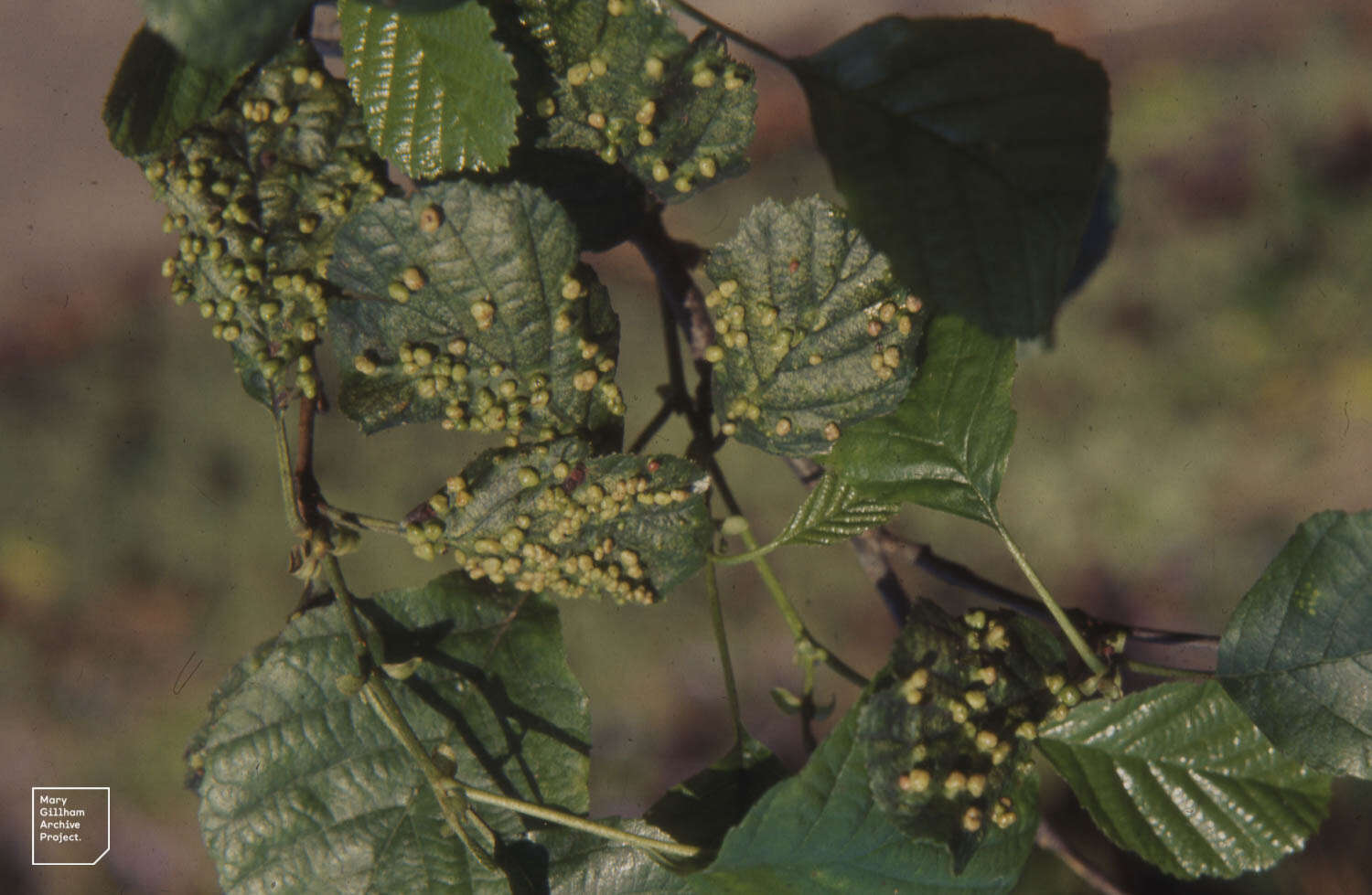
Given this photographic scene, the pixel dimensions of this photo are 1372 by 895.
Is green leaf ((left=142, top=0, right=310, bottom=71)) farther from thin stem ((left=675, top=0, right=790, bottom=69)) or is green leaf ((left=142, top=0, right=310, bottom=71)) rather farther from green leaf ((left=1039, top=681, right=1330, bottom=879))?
green leaf ((left=1039, top=681, right=1330, bottom=879))

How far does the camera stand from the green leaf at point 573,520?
1.29m

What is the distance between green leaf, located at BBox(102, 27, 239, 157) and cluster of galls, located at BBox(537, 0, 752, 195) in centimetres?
41

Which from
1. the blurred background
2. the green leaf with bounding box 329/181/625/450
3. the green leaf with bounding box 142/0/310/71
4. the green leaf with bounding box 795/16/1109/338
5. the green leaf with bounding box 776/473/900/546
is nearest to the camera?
the green leaf with bounding box 142/0/310/71

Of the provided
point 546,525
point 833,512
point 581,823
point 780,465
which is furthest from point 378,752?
point 780,465

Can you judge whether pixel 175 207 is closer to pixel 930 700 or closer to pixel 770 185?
pixel 930 700

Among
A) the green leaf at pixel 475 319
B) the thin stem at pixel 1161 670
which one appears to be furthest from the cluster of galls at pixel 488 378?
the thin stem at pixel 1161 670

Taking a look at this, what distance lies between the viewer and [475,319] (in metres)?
1.22

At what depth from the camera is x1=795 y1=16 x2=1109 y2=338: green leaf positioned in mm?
1032

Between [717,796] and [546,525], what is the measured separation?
529 mm

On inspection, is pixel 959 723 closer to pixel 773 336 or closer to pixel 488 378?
pixel 773 336

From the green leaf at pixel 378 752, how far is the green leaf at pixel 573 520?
149 mm

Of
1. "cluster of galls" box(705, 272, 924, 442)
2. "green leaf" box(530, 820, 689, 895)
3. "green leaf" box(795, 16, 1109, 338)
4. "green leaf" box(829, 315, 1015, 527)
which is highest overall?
"green leaf" box(795, 16, 1109, 338)

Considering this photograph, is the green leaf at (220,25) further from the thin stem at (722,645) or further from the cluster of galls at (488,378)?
the thin stem at (722,645)

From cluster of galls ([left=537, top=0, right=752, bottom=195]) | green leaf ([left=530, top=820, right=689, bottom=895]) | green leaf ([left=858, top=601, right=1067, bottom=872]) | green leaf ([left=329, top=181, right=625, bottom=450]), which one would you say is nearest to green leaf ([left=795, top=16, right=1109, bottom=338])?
cluster of galls ([left=537, top=0, right=752, bottom=195])
